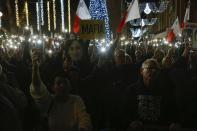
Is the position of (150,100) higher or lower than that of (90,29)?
lower

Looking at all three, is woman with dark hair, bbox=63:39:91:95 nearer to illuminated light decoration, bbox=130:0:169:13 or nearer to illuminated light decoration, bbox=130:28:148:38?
illuminated light decoration, bbox=130:0:169:13

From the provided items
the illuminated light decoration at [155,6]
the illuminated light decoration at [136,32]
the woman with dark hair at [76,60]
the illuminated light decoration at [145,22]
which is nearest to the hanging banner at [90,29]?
the woman with dark hair at [76,60]

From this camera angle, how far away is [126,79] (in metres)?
9.48

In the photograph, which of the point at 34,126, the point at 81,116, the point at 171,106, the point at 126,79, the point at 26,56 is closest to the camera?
the point at 34,126

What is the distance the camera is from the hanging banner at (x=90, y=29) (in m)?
10.5

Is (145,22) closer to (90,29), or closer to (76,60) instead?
(90,29)

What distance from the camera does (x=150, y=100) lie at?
700 cm

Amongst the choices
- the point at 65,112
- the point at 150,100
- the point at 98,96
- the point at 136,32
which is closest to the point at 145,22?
the point at 136,32

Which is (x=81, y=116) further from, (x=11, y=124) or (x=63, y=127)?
(x=11, y=124)

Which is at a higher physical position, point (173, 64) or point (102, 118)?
point (173, 64)

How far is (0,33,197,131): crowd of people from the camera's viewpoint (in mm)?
6275

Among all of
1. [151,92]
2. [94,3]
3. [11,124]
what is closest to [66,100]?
[151,92]

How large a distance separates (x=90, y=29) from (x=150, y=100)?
3853 millimetres

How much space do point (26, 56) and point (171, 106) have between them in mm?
5558
